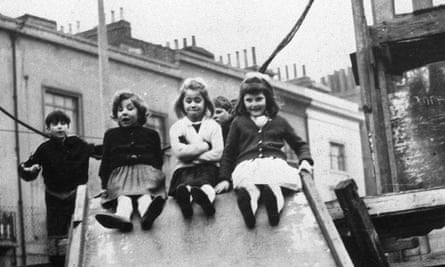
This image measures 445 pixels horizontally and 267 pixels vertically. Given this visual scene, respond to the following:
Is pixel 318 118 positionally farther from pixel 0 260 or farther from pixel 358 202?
pixel 358 202

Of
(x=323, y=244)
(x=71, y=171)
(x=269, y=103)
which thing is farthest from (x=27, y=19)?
(x=323, y=244)

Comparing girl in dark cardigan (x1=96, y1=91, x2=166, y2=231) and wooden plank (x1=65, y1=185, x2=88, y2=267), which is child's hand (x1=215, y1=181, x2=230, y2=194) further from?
wooden plank (x1=65, y1=185, x2=88, y2=267)

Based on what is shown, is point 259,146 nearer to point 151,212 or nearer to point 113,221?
point 151,212

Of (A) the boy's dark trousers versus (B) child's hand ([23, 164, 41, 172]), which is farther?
(A) the boy's dark trousers

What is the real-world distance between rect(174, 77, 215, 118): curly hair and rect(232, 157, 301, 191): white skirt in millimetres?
871

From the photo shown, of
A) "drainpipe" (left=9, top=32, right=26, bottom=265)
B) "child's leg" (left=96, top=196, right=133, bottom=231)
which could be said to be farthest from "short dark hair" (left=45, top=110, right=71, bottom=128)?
"drainpipe" (left=9, top=32, right=26, bottom=265)

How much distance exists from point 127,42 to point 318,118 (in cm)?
985

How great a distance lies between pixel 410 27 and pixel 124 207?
6.06 metres

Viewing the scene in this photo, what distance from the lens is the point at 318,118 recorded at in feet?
115

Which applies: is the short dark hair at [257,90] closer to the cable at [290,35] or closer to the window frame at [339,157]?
the cable at [290,35]

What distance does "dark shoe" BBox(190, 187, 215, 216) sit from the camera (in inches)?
265

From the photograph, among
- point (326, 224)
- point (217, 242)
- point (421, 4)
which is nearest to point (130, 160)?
point (217, 242)

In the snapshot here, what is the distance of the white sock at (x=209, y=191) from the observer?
22.7ft

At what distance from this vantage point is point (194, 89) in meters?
7.64
